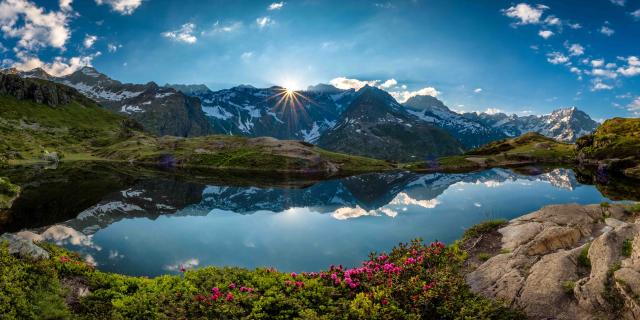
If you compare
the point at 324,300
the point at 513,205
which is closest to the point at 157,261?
the point at 324,300

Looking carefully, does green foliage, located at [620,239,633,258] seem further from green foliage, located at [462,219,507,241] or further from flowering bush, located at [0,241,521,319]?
green foliage, located at [462,219,507,241]

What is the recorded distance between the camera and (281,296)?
16094 mm

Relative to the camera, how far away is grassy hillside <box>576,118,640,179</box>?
120 metres

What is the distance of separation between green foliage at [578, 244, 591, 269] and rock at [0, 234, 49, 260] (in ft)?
88.0

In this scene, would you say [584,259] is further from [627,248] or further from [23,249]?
[23,249]

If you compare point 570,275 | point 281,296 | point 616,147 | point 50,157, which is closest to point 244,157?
point 50,157

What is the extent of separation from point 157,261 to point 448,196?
61115 millimetres

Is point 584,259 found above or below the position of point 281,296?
above

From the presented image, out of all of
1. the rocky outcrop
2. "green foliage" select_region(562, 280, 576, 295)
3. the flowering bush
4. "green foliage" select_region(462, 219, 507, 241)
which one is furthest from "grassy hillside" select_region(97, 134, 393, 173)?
"green foliage" select_region(562, 280, 576, 295)

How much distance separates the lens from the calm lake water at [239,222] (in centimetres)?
3142

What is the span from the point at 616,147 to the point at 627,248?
167 metres

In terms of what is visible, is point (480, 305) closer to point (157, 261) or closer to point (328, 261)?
point (328, 261)

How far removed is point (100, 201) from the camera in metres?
58.9

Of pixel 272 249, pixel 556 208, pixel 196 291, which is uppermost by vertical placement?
pixel 556 208
